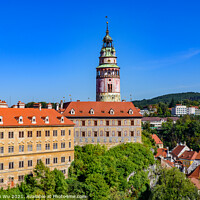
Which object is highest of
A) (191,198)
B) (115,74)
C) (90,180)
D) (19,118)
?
(115,74)

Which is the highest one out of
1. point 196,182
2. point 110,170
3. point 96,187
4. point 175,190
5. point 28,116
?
point 28,116

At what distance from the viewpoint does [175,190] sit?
222 ft

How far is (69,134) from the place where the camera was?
65625 millimetres

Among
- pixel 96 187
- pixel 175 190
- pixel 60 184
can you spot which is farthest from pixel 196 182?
pixel 60 184

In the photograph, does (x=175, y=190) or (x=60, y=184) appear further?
(x=175, y=190)

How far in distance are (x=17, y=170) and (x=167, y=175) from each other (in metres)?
32.4

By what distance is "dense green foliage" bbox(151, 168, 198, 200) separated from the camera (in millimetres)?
66688

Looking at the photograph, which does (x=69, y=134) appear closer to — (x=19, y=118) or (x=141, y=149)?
(x=19, y=118)

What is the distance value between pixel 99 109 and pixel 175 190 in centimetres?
2319

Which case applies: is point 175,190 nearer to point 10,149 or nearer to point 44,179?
point 44,179

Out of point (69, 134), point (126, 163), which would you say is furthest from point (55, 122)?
point (126, 163)

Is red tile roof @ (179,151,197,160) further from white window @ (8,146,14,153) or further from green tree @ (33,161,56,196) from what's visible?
white window @ (8,146,14,153)

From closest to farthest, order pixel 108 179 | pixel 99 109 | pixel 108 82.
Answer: pixel 108 179 < pixel 99 109 < pixel 108 82

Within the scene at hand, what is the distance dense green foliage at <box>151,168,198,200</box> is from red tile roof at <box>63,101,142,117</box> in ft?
50.5
